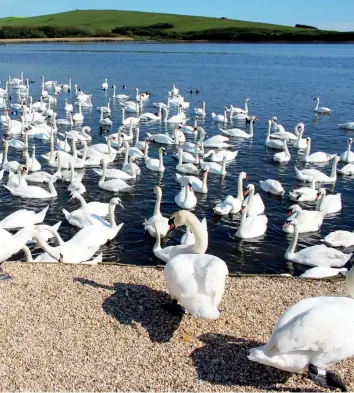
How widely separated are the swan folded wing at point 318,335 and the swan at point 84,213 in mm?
7936

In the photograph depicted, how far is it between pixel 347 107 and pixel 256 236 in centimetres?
2391

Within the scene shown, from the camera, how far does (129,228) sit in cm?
1315

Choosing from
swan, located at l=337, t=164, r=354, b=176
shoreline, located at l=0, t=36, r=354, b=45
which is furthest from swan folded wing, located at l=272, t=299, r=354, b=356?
shoreline, located at l=0, t=36, r=354, b=45

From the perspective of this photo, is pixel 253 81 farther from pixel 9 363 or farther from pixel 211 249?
pixel 9 363

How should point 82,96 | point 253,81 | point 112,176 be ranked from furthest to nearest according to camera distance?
point 253,81 → point 82,96 → point 112,176

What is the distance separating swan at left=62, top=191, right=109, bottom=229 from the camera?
12.9 m

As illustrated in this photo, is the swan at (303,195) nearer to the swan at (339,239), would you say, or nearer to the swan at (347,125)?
the swan at (339,239)

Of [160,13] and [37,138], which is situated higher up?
[160,13]

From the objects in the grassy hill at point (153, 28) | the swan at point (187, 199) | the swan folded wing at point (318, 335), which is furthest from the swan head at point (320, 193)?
the grassy hill at point (153, 28)

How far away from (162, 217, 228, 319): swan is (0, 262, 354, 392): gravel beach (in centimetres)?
46

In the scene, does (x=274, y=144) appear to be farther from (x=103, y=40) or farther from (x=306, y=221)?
(x=103, y=40)

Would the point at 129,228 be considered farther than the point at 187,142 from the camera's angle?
No

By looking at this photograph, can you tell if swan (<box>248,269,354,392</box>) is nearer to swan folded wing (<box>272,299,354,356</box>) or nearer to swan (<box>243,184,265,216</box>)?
swan folded wing (<box>272,299,354,356</box>)

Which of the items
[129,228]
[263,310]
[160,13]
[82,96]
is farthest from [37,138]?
[160,13]
